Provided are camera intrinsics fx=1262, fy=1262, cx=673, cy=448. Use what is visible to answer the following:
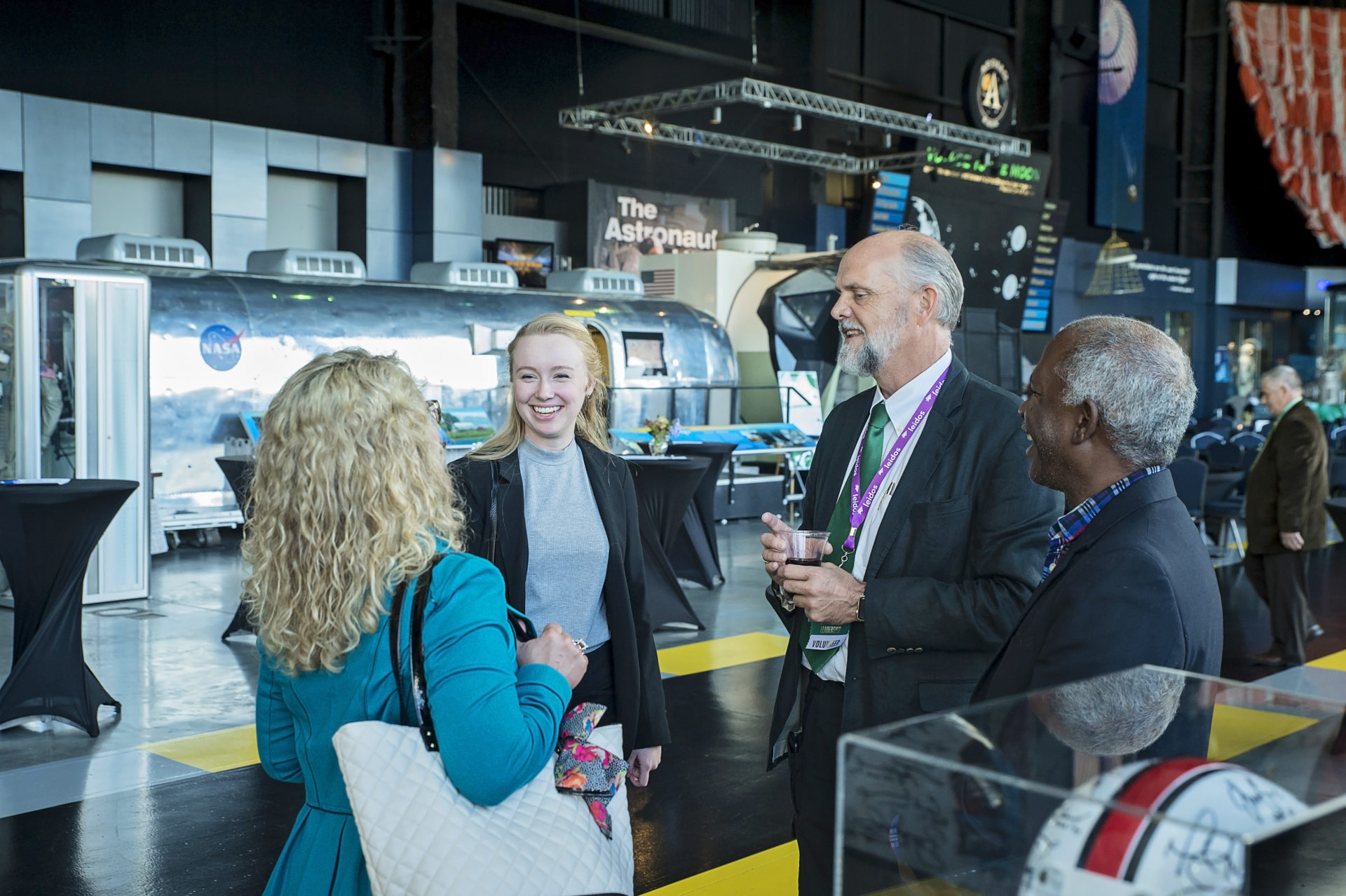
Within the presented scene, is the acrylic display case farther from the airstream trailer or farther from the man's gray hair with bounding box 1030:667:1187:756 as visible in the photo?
the airstream trailer

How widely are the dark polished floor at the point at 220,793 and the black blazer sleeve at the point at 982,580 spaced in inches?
66.9

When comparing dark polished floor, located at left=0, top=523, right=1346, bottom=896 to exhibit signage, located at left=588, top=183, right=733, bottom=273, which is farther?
exhibit signage, located at left=588, top=183, right=733, bottom=273

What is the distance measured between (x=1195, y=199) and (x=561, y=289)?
1682 centimetres

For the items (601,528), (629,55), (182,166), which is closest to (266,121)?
(182,166)

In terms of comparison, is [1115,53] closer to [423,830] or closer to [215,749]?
[215,749]

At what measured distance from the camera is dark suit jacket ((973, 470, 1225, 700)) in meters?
1.65

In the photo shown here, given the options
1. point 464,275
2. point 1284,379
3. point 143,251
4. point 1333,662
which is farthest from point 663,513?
point 464,275

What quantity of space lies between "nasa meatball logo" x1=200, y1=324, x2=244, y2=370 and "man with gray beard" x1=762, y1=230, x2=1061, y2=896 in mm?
9210

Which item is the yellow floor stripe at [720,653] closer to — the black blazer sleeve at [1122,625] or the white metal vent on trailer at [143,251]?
the black blazer sleeve at [1122,625]

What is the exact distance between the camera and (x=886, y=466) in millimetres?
2408

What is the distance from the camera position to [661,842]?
402cm

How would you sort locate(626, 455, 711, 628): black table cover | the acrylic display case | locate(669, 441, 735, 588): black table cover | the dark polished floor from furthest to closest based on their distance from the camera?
locate(669, 441, 735, 588): black table cover, locate(626, 455, 711, 628): black table cover, the dark polished floor, the acrylic display case

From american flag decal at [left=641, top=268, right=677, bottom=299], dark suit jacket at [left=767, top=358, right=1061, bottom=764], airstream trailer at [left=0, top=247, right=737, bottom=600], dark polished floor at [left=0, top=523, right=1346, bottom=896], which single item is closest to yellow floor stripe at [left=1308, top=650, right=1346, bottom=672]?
dark polished floor at [left=0, top=523, right=1346, bottom=896]

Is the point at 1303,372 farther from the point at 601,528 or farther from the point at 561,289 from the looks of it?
the point at 601,528
